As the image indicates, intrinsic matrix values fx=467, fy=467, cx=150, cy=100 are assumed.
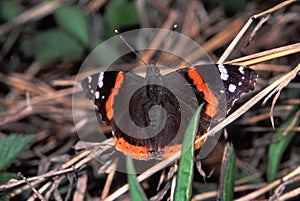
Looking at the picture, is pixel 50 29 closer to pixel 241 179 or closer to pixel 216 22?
pixel 216 22

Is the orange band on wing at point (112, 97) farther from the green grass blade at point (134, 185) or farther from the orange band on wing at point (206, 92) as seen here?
the green grass blade at point (134, 185)

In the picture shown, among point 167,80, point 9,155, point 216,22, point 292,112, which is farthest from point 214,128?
point 216,22

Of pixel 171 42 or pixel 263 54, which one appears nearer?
pixel 263 54

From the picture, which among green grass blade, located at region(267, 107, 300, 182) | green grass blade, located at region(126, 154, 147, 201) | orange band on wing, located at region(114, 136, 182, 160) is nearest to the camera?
green grass blade, located at region(126, 154, 147, 201)

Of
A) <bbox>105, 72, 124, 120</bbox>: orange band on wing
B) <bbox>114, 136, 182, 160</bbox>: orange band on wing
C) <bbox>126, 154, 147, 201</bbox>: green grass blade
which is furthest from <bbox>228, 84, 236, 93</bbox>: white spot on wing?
<bbox>126, 154, 147, 201</bbox>: green grass blade

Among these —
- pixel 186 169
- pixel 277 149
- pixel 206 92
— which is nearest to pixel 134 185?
pixel 186 169

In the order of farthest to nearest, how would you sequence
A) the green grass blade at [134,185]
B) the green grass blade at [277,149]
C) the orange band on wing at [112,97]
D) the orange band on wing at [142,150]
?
the green grass blade at [277,149] → the orange band on wing at [112,97] → the orange band on wing at [142,150] → the green grass blade at [134,185]

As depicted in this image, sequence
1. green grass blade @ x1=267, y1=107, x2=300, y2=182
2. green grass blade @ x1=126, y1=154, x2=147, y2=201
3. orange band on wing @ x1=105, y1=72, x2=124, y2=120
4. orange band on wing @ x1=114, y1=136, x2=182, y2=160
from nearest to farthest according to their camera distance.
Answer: green grass blade @ x1=126, y1=154, x2=147, y2=201 → orange band on wing @ x1=114, y1=136, x2=182, y2=160 → orange band on wing @ x1=105, y1=72, x2=124, y2=120 → green grass blade @ x1=267, y1=107, x2=300, y2=182

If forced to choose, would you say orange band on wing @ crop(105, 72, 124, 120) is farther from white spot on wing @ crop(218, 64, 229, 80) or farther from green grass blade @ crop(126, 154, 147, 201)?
green grass blade @ crop(126, 154, 147, 201)

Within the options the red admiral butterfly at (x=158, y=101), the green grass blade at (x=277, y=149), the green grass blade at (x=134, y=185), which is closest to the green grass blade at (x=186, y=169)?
the green grass blade at (x=134, y=185)
